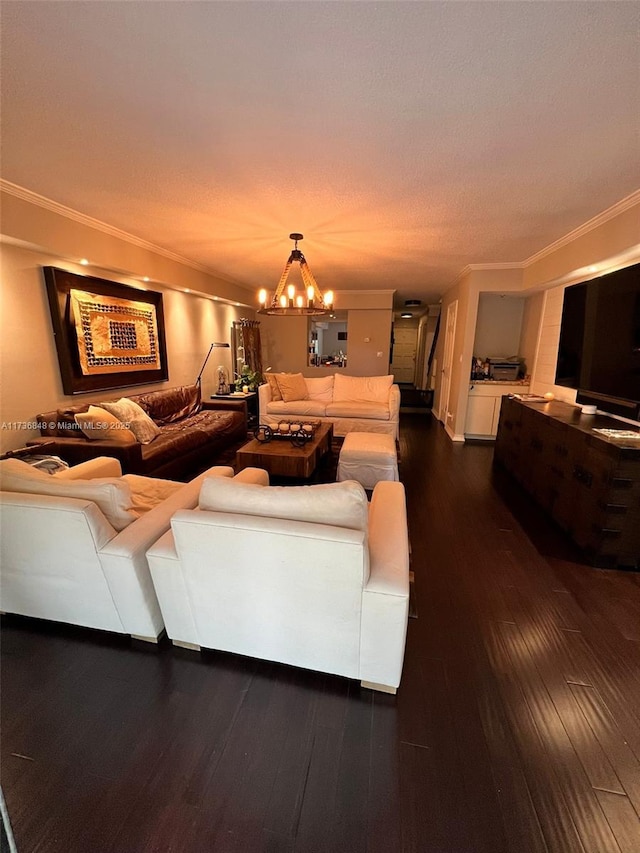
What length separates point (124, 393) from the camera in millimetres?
4105

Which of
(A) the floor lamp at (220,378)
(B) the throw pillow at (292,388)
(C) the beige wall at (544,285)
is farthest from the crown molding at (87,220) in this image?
(C) the beige wall at (544,285)

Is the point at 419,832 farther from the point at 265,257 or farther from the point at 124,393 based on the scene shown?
the point at 265,257

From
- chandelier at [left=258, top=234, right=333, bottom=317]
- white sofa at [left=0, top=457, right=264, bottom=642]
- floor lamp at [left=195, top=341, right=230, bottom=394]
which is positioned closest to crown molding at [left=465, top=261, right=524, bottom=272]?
chandelier at [left=258, top=234, right=333, bottom=317]

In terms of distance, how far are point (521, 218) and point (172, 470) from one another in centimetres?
395

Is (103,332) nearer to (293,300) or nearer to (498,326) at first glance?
(293,300)

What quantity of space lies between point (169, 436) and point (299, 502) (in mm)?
2818

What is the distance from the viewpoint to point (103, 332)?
12.0 feet

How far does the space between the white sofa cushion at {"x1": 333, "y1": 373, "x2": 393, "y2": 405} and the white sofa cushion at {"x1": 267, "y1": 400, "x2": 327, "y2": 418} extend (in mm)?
521

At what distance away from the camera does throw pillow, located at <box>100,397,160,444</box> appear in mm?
3395

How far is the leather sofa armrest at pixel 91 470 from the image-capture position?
6.91 ft

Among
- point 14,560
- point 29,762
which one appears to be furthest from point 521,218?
point 29,762

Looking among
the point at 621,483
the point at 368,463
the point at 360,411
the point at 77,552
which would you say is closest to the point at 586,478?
the point at 621,483

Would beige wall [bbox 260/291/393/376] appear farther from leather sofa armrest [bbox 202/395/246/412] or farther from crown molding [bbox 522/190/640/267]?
crown molding [bbox 522/190/640/267]

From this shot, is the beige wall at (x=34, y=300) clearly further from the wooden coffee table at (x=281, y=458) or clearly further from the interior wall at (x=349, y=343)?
the interior wall at (x=349, y=343)
